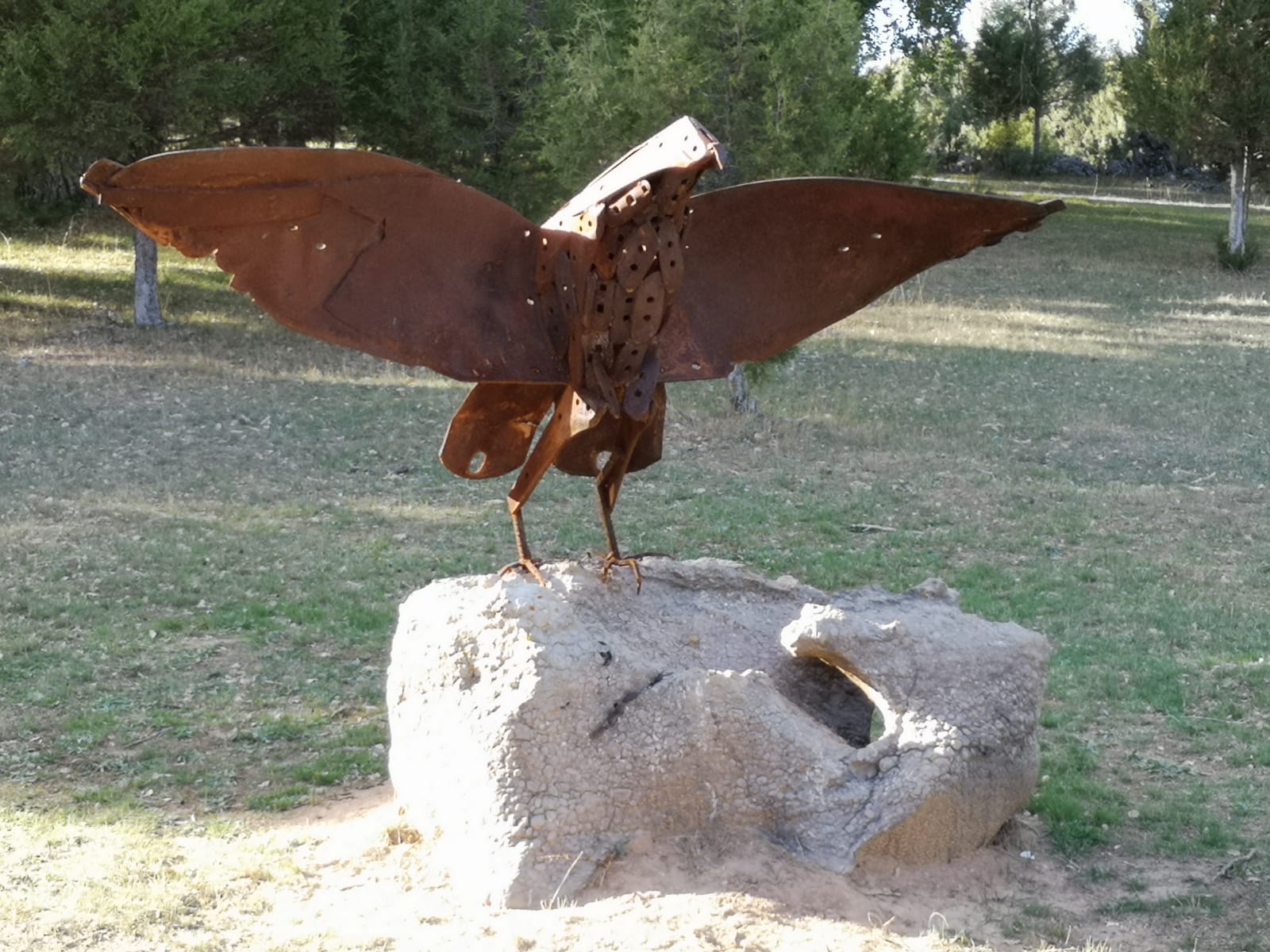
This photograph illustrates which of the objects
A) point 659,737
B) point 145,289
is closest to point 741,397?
point 145,289

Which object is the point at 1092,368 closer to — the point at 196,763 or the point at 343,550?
the point at 343,550

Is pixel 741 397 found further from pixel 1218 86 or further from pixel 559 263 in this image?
pixel 1218 86

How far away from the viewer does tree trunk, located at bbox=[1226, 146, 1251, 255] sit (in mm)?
25359

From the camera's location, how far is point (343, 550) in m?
9.60

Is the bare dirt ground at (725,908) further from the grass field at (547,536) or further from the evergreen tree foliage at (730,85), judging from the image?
the evergreen tree foliage at (730,85)

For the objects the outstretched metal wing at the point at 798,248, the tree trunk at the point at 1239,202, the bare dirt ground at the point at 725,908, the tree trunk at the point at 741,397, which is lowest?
the bare dirt ground at the point at 725,908

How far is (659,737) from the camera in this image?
4949 mm

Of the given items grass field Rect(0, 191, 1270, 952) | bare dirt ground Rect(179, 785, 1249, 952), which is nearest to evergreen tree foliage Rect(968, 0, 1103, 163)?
grass field Rect(0, 191, 1270, 952)

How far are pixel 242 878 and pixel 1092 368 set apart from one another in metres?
13.3

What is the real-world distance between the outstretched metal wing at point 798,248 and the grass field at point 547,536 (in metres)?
2.23

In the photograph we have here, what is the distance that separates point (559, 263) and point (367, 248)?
2.13ft

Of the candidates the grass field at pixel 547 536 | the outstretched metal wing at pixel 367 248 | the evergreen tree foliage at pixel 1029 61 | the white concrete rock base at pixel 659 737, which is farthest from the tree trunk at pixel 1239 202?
the outstretched metal wing at pixel 367 248

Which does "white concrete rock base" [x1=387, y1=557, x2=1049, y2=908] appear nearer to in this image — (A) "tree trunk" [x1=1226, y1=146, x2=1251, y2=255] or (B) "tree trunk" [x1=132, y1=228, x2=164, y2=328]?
(B) "tree trunk" [x1=132, y1=228, x2=164, y2=328]

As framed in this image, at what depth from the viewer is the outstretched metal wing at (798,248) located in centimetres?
539
